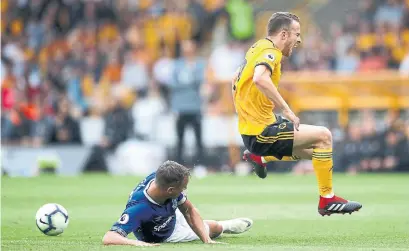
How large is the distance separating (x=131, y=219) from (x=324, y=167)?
2.35 metres

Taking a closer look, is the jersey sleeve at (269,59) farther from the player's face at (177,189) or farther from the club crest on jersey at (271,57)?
the player's face at (177,189)

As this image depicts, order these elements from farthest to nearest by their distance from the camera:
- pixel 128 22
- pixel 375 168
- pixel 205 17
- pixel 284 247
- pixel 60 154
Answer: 1. pixel 128 22
2. pixel 205 17
3. pixel 60 154
4. pixel 375 168
5. pixel 284 247

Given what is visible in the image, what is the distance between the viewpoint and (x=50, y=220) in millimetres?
10375

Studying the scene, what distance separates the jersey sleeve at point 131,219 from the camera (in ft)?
29.9

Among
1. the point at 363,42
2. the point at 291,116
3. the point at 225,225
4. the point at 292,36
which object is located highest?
the point at 363,42

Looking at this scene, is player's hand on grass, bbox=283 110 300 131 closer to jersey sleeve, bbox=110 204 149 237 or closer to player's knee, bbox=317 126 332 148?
player's knee, bbox=317 126 332 148

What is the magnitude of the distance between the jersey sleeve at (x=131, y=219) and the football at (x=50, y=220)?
4.68ft

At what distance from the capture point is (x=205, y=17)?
2484cm

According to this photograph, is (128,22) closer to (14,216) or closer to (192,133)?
(192,133)

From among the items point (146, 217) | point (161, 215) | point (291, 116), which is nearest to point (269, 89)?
point (291, 116)

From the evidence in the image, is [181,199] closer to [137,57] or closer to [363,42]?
[363,42]

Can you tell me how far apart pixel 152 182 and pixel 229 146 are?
43.3 feet

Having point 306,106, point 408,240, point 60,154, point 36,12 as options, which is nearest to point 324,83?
point 306,106

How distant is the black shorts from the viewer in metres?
10.4
